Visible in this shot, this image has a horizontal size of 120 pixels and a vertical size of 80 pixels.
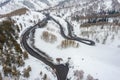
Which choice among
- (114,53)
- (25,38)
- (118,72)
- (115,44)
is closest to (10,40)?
(25,38)

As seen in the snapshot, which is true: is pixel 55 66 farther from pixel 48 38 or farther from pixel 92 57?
pixel 48 38

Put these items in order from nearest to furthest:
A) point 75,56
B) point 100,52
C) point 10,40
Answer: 1. point 10,40
2. point 75,56
3. point 100,52

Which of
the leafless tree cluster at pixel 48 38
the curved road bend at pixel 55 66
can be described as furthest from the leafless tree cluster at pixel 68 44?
the curved road bend at pixel 55 66

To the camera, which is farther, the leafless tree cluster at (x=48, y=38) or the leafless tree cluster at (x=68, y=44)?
the leafless tree cluster at (x=48, y=38)

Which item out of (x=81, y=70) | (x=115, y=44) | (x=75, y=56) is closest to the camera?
(x=81, y=70)

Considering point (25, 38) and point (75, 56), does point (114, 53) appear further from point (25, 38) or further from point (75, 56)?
point (25, 38)

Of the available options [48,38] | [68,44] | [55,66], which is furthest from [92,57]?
[48,38]

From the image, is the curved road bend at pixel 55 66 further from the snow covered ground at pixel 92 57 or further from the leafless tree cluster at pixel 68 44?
the leafless tree cluster at pixel 68 44

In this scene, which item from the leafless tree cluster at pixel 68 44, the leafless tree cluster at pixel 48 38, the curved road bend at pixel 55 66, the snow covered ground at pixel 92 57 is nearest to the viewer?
the curved road bend at pixel 55 66

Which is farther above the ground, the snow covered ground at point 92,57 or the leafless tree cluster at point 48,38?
the leafless tree cluster at point 48,38

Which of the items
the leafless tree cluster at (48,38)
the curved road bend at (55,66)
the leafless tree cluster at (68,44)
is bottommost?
the curved road bend at (55,66)

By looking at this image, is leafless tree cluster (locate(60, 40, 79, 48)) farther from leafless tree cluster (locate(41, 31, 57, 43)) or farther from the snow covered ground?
leafless tree cluster (locate(41, 31, 57, 43))
